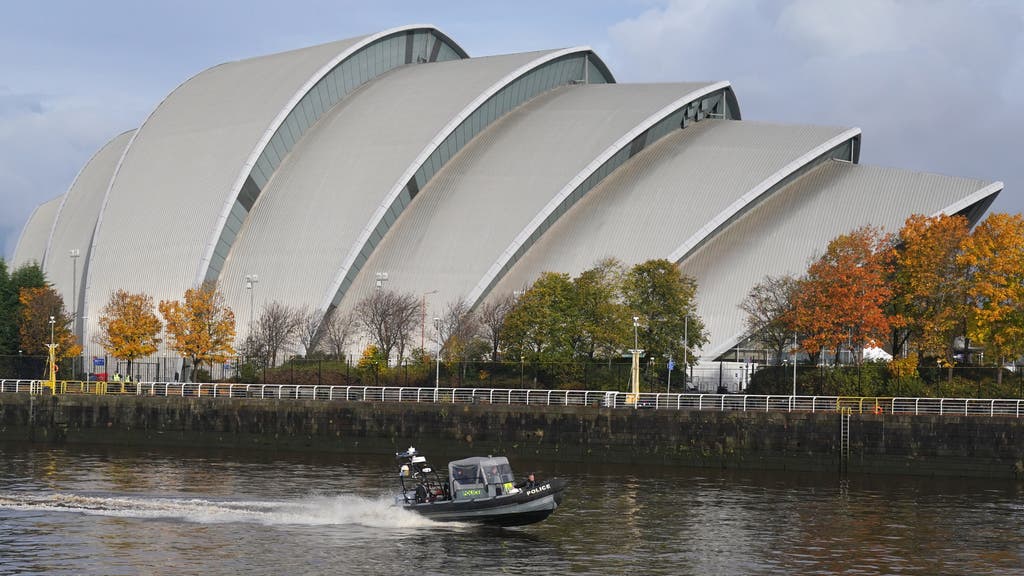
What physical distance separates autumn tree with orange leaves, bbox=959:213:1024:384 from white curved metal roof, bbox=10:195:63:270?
208 feet

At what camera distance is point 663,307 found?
65.8 meters

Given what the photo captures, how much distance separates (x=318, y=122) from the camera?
84438 millimetres

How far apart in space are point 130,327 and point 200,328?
15.2 ft

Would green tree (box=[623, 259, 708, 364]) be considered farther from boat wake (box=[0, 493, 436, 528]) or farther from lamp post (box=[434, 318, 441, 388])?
boat wake (box=[0, 493, 436, 528])

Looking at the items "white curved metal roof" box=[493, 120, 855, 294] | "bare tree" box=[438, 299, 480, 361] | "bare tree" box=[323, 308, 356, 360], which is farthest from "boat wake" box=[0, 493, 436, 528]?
"white curved metal roof" box=[493, 120, 855, 294]

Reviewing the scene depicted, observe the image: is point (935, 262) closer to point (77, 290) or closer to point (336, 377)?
point (336, 377)

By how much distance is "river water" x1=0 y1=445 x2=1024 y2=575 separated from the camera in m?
31.7

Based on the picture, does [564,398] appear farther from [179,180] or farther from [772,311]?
[179,180]

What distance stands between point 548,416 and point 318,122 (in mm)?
37471

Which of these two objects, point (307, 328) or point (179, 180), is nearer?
point (307, 328)

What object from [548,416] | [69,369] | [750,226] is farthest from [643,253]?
[69,369]

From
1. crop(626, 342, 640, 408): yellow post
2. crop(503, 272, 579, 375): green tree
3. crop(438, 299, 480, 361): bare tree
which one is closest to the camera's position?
crop(626, 342, 640, 408): yellow post

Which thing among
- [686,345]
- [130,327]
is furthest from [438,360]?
[130,327]

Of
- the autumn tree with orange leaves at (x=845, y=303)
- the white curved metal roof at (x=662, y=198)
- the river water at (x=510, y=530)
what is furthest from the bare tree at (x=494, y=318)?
the river water at (x=510, y=530)
